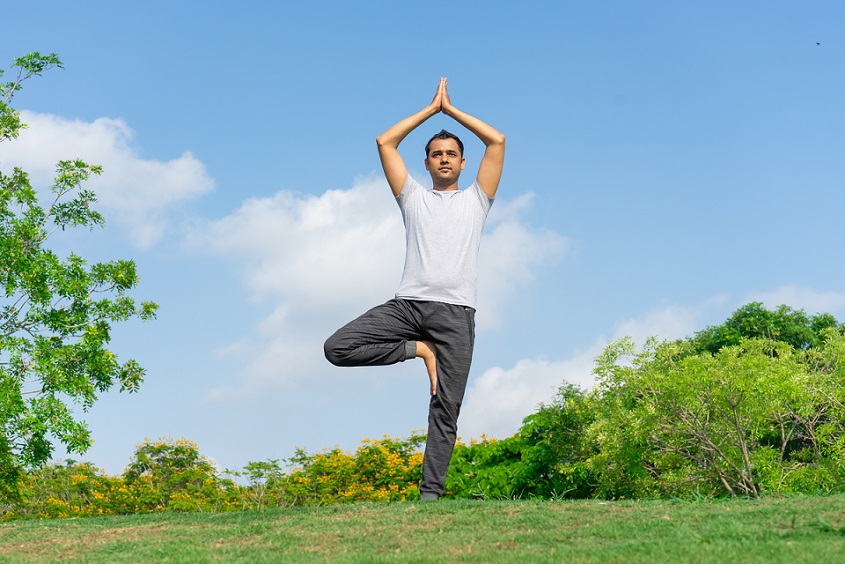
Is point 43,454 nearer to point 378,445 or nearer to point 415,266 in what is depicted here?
point 378,445

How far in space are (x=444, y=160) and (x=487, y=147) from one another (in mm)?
306

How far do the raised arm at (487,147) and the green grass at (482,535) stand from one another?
2.11 metres

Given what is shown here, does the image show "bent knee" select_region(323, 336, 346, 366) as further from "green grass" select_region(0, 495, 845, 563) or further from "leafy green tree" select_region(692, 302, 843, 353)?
"leafy green tree" select_region(692, 302, 843, 353)

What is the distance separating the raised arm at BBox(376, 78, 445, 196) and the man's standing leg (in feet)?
2.91

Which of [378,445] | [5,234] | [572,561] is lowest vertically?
[572,561]

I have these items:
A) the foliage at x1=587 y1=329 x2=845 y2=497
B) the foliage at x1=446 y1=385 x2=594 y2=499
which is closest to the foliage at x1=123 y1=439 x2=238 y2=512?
the foliage at x1=446 y1=385 x2=594 y2=499

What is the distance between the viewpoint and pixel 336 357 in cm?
526

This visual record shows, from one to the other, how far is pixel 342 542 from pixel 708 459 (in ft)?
26.0

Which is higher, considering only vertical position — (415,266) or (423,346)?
(415,266)

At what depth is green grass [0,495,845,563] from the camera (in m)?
3.52

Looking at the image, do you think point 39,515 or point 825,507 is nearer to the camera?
point 825,507

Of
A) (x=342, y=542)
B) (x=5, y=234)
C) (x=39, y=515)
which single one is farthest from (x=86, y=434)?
(x=342, y=542)

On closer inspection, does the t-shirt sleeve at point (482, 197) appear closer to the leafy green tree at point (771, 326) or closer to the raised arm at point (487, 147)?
the raised arm at point (487, 147)

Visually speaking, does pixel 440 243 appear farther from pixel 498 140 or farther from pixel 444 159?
pixel 498 140
